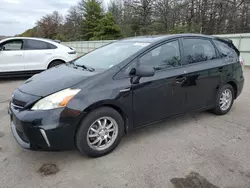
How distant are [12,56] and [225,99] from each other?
20.9ft

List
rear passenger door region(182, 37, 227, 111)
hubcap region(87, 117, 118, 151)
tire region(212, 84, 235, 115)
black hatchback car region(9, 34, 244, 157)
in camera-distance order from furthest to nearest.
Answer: tire region(212, 84, 235, 115) → rear passenger door region(182, 37, 227, 111) → hubcap region(87, 117, 118, 151) → black hatchback car region(9, 34, 244, 157)

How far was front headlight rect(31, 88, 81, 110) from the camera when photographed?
2247 mm

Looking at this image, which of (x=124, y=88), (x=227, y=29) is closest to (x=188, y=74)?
(x=124, y=88)

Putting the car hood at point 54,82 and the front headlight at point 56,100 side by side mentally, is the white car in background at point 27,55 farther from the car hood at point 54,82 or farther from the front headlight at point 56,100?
the front headlight at point 56,100

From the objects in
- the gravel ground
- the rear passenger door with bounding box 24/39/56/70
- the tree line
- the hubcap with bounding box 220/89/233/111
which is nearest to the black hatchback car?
the hubcap with bounding box 220/89/233/111

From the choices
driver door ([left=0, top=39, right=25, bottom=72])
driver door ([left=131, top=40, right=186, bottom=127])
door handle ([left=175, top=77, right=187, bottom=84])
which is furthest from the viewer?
driver door ([left=0, top=39, right=25, bottom=72])

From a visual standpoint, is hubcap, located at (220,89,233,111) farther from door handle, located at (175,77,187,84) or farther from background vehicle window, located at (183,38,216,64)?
door handle, located at (175,77,187,84)

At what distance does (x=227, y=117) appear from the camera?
3896 millimetres

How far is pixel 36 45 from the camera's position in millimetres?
7035

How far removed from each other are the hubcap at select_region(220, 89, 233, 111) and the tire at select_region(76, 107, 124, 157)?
224 cm

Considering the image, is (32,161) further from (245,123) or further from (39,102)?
(245,123)

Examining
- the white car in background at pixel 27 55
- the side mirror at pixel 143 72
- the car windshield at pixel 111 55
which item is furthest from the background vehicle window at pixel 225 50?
the white car in background at pixel 27 55

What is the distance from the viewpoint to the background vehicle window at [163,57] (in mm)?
2879

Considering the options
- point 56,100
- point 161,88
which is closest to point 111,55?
point 161,88
